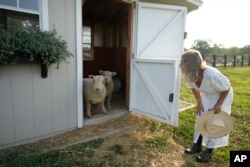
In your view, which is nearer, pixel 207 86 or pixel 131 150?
pixel 207 86

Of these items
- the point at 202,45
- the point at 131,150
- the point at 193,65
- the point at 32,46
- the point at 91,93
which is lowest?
the point at 131,150

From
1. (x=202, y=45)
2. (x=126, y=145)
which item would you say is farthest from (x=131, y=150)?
(x=202, y=45)

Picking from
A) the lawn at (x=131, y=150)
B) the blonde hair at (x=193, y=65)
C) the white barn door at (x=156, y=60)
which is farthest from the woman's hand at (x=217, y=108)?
the white barn door at (x=156, y=60)

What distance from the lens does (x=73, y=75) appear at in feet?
12.5

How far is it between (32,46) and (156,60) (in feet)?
6.77

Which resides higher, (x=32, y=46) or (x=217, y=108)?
(x=32, y=46)

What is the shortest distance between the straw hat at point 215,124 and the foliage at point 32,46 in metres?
2.17

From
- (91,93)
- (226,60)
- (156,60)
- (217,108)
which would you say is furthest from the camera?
(226,60)

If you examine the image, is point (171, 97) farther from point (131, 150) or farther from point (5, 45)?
point (5, 45)

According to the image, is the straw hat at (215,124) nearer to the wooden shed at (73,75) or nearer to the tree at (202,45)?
the wooden shed at (73,75)

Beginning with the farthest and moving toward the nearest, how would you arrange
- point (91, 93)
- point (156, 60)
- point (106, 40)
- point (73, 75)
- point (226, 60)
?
point (226, 60)
point (106, 40)
point (91, 93)
point (156, 60)
point (73, 75)

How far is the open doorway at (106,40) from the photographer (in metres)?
6.58

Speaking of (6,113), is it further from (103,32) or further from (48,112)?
(103,32)

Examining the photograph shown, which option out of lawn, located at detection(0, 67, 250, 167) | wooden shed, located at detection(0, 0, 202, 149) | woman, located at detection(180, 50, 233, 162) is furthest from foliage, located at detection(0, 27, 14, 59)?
woman, located at detection(180, 50, 233, 162)
